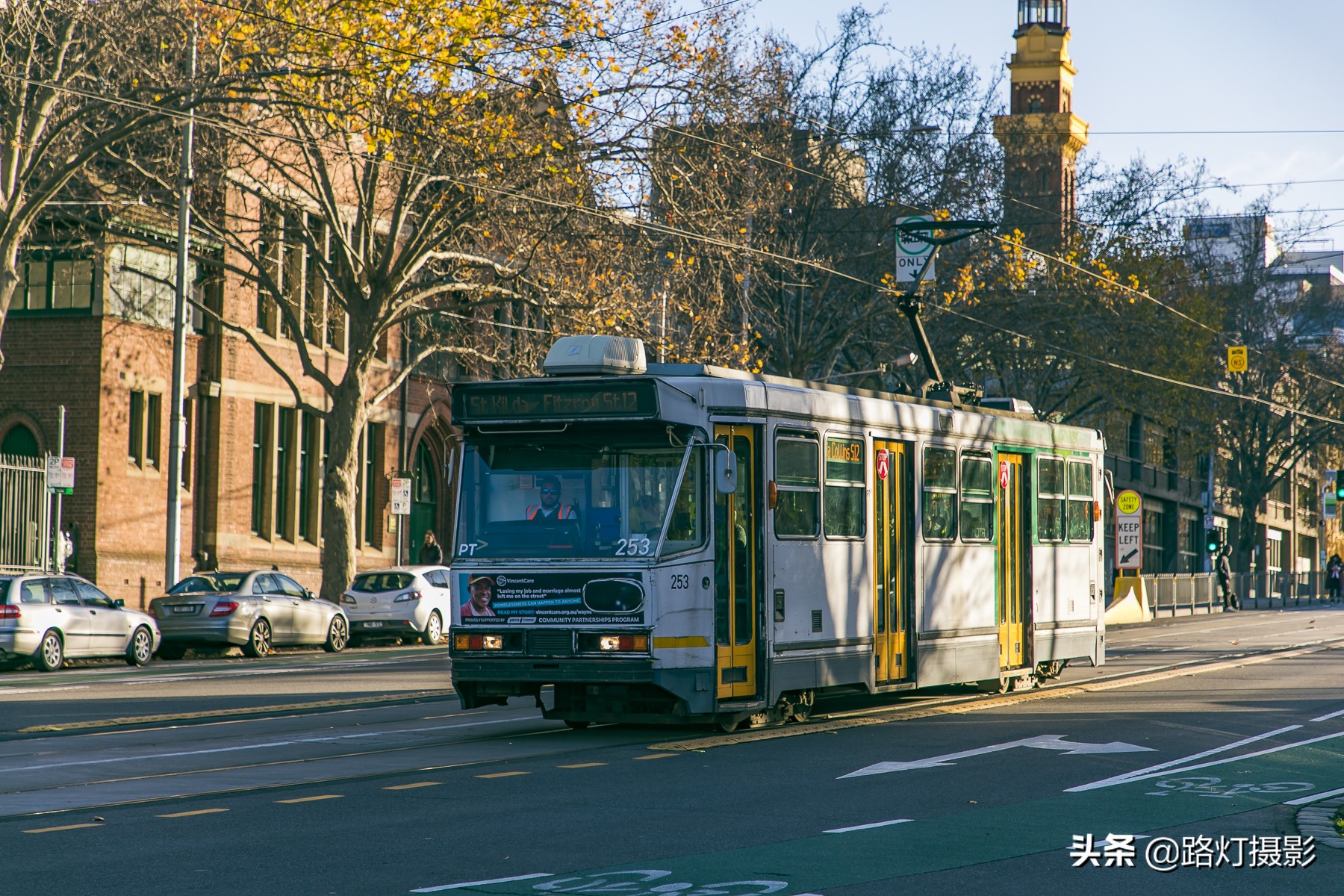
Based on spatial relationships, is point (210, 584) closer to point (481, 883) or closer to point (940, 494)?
point (940, 494)

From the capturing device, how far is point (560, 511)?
14.3 m

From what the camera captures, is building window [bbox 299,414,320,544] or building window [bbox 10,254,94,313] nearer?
building window [bbox 10,254,94,313]

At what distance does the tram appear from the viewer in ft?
45.9

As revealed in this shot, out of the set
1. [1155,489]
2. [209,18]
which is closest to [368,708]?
[209,18]

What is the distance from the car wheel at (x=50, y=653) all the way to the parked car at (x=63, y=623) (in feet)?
0.03

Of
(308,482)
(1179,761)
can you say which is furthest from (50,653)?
(308,482)

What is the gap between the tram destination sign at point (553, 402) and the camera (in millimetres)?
14055

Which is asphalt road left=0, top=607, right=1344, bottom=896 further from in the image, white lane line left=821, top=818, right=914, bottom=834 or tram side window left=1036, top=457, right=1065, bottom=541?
tram side window left=1036, top=457, right=1065, bottom=541

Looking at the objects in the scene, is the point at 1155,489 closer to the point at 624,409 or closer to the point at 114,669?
the point at 114,669

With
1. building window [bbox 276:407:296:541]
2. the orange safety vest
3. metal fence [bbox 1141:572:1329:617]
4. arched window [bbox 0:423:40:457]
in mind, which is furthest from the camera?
metal fence [bbox 1141:572:1329:617]

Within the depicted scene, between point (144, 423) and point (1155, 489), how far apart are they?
183 ft

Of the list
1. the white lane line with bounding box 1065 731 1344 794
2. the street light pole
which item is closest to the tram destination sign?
the white lane line with bounding box 1065 731 1344 794

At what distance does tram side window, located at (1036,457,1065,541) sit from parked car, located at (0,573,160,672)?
13.5 metres

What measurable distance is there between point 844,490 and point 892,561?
122cm
